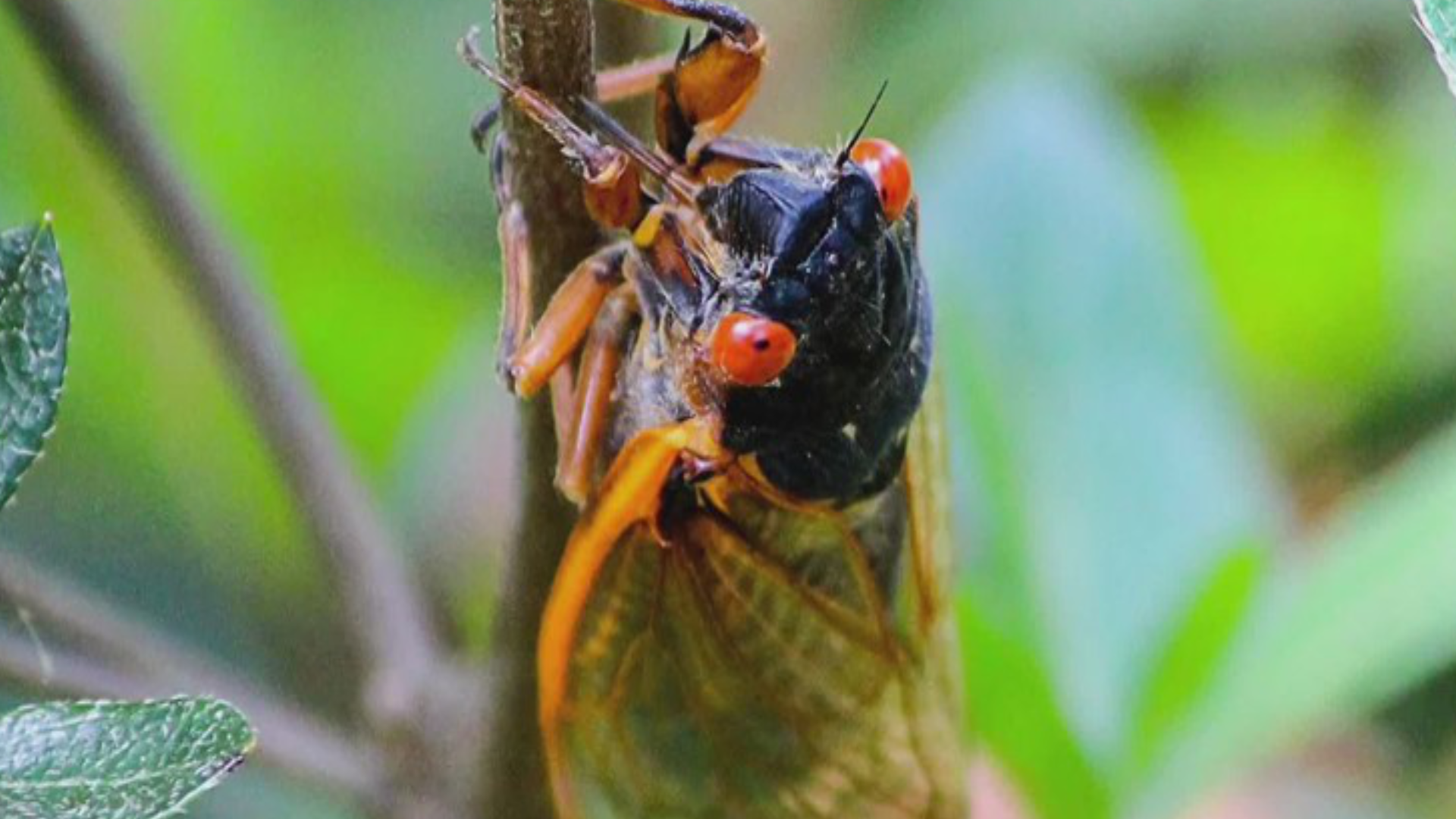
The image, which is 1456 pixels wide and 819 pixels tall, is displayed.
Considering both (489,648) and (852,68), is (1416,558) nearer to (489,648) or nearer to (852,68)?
(489,648)

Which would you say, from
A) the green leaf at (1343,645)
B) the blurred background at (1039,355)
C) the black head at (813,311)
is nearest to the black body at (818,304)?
the black head at (813,311)

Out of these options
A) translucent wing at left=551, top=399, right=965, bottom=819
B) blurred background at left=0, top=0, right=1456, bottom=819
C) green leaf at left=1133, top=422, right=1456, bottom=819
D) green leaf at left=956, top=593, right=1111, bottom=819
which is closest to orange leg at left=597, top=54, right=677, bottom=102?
translucent wing at left=551, top=399, right=965, bottom=819

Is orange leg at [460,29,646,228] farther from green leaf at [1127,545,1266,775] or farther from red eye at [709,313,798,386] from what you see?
green leaf at [1127,545,1266,775]

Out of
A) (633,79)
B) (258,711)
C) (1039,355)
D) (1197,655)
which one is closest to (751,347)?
(633,79)

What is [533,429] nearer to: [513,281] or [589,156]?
[513,281]

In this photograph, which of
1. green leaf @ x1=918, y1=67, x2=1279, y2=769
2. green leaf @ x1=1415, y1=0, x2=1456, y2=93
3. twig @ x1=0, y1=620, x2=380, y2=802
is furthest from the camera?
green leaf @ x1=918, y1=67, x2=1279, y2=769

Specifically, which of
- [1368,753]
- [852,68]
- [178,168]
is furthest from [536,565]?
[852,68]
